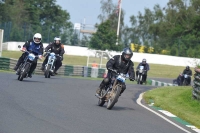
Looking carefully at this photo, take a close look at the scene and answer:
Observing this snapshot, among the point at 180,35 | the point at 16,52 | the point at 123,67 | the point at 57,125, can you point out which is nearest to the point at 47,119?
the point at 57,125

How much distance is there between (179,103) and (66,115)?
668 centimetres

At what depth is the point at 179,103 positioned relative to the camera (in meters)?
18.5

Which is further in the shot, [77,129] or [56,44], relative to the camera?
[56,44]

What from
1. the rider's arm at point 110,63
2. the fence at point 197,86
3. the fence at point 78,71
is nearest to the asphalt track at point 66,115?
the rider's arm at point 110,63

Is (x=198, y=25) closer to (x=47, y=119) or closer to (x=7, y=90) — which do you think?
(x=7, y=90)

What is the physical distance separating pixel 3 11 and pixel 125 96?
53979 millimetres

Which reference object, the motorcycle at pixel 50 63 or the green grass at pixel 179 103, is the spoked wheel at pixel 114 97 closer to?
the green grass at pixel 179 103

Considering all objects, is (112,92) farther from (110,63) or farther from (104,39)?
(104,39)

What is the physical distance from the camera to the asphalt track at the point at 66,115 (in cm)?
1072

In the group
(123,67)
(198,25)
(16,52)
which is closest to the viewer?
(123,67)

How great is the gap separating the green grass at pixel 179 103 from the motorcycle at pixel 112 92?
1.73m

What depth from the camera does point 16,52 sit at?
189 feet

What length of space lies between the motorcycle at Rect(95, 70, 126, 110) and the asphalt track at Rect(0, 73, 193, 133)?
0.19 meters

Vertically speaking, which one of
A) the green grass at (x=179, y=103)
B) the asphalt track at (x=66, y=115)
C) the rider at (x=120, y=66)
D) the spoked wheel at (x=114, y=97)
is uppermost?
the rider at (x=120, y=66)
